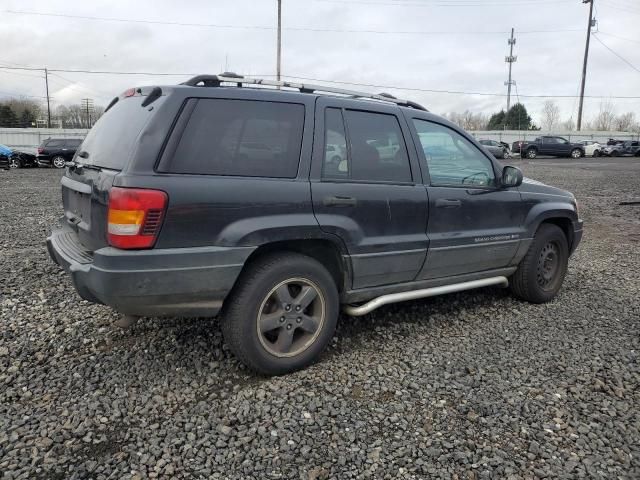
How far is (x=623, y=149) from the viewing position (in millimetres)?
39562

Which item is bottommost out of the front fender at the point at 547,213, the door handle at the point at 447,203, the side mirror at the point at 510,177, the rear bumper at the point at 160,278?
the rear bumper at the point at 160,278

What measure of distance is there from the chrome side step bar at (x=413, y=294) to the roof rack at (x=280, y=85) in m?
1.49

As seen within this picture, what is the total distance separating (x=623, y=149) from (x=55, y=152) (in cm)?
4018

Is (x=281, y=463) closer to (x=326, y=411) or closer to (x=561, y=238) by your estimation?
(x=326, y=411)

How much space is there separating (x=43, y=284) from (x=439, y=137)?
4044mm

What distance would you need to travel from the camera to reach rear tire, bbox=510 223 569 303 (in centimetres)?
469

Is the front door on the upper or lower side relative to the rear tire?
upper

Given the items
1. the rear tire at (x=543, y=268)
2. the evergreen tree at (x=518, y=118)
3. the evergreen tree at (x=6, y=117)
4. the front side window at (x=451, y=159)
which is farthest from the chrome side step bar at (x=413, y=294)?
the evergreen tree at (x=6, y=117)

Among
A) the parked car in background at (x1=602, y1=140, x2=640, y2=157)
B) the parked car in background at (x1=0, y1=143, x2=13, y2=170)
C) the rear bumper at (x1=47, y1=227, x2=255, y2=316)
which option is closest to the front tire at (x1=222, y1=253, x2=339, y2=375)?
the rear bumper at (x1=47, y1=227, x2=255, y2=316)

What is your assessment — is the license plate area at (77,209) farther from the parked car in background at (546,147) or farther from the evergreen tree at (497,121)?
the evergreen tree at (497,121)

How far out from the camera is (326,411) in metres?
2.89

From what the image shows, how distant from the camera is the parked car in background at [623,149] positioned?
129 ft

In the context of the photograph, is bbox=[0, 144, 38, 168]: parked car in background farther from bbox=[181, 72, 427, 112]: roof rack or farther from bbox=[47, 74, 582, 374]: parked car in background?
bbox=[181, 72, 427, 112]: roof rack

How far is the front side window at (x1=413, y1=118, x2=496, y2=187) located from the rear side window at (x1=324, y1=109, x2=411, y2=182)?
269 millimetres
